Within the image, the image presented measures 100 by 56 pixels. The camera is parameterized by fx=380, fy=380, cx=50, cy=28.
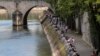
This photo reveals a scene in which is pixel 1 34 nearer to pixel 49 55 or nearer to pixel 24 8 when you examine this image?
pixel 24 8

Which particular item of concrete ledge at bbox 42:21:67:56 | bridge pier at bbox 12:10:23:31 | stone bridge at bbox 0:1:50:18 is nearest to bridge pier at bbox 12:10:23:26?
bridge pier at bbox 12:10:23:31

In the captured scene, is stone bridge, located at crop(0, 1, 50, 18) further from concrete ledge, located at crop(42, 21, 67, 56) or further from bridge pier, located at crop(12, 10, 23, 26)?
concrete ledge, located at crop(42, 21, 67, 56)

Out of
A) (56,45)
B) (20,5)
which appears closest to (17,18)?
(20,5)

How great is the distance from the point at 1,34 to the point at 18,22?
19571 millimetres

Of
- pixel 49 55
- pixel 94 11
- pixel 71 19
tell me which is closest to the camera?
pixel 94 11

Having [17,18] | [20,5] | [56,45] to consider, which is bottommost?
[56,45]

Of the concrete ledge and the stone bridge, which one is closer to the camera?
the concrete ledge

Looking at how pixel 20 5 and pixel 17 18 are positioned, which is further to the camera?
pixel 20 5

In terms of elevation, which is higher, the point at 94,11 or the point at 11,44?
the point at 94,11

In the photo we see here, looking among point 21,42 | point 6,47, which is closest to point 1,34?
Answer: point 21,42

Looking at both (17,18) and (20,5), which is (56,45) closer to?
(17,18)

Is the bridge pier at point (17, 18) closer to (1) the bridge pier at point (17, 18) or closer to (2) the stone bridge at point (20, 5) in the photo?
(1) the bridge pier at point (17, 18)

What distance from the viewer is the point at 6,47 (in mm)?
49500

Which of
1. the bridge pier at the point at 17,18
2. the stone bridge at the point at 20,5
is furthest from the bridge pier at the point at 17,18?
the stone bridge at the point at 20,5
